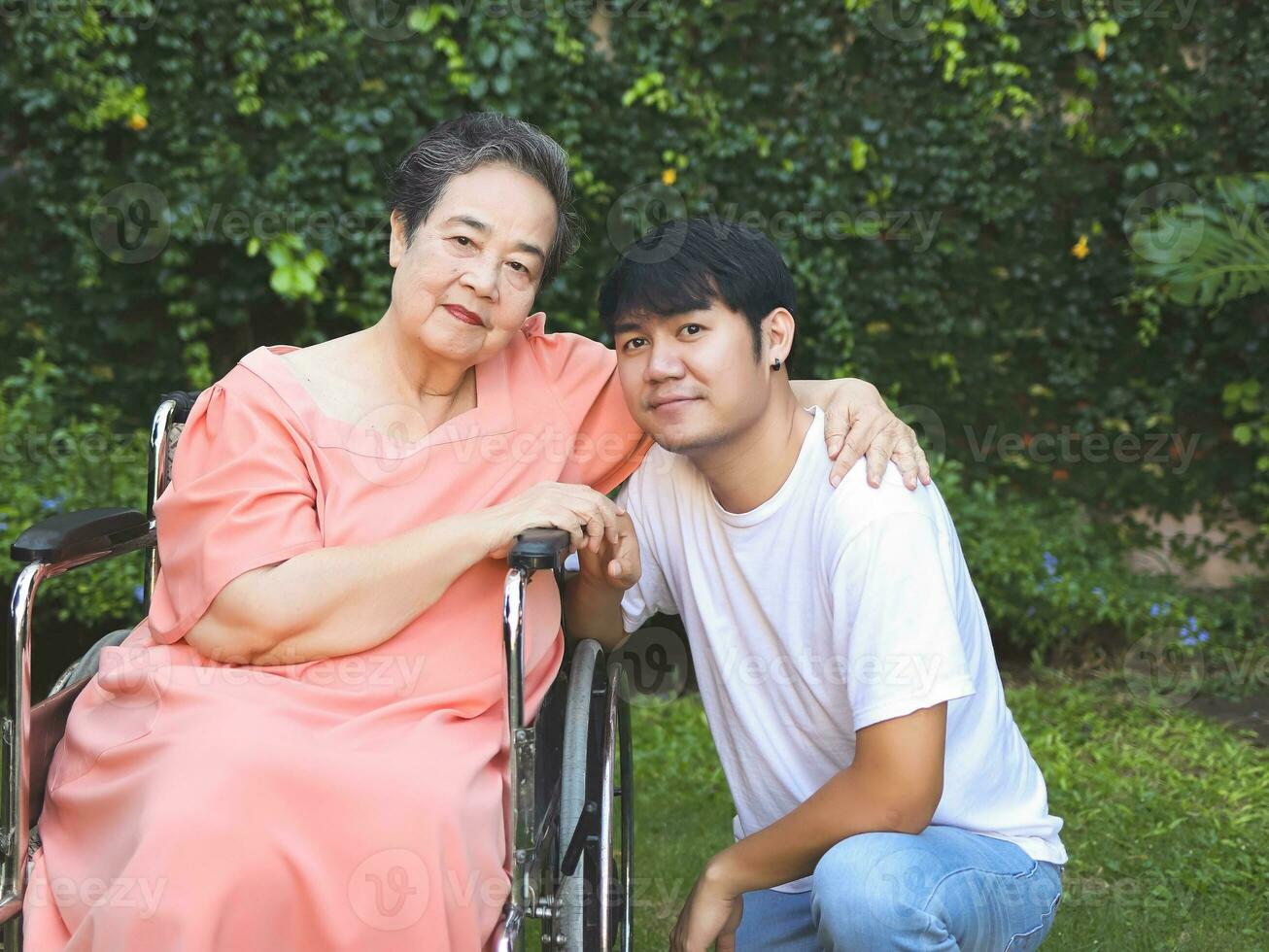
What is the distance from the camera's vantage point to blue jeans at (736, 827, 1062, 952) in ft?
5.39

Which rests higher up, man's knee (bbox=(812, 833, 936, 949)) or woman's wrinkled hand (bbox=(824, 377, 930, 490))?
woman's wrinkled hand (bbox=(824, 377, 930, 490))

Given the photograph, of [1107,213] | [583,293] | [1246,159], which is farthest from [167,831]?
[1246,159]

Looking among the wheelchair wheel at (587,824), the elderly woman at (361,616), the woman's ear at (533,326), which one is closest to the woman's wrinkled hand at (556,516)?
the elderly woman at (361,616)

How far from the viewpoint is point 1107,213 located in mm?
4582

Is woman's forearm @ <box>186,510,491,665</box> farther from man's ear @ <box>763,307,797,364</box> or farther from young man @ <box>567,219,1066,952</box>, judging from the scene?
man's ear @ <box>763,307,797,364</box>

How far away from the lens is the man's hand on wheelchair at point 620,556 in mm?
1932

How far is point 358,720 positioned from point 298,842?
0.62ft

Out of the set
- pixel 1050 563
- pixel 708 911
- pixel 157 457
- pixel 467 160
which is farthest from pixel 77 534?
pixel 1050 563

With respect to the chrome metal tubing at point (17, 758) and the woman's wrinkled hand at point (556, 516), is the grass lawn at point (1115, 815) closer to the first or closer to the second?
the woman's wrinkled hand at point (556, 516)

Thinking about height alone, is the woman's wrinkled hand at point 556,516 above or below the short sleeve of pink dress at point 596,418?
below

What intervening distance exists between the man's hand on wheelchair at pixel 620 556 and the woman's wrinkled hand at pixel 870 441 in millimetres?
328

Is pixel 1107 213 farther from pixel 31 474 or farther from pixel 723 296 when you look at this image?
pixel 31 474

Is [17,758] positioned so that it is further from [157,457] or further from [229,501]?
[157,457]

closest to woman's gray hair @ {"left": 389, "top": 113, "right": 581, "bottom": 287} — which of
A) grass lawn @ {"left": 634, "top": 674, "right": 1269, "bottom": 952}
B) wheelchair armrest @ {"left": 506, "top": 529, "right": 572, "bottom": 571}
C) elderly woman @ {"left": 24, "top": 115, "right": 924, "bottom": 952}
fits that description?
elderly woman @ {"left": 24, "top": 115, "right": 924, "bottom": 952}
